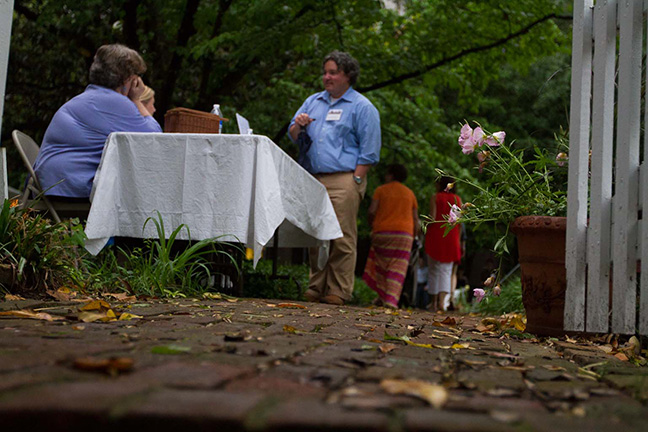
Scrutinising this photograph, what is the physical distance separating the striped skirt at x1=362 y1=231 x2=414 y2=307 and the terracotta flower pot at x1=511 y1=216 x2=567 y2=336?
3.59 metres

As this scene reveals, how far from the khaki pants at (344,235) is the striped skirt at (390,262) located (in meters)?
1.39

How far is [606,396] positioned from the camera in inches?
68.7

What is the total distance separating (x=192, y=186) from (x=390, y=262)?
10.5ft

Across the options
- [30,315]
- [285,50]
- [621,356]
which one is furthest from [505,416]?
[285,50]

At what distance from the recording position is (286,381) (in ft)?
5.28

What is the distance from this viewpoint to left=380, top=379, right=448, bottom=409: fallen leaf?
57.2 inches

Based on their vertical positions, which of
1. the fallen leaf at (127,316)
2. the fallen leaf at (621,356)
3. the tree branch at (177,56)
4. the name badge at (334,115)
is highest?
the tree branch at (177,56)

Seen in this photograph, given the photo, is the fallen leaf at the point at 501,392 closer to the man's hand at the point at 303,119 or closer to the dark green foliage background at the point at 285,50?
the man's hand at the point at 303,119

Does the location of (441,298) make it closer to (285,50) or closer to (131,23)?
(285,50)

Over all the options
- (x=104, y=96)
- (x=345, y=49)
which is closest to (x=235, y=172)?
(x=104, y=96)

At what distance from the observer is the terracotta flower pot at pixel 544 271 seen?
11.5ft

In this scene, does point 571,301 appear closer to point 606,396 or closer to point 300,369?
point 606,396

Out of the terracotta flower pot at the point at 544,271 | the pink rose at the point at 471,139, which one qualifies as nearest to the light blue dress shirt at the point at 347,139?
the pink rose at the point at 471,139

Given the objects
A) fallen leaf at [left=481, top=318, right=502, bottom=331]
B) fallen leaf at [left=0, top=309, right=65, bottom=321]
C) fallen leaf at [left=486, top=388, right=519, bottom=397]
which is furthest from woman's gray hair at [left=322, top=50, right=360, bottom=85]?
fallen leaf at [left=486, top=388, right=519, bottom=397]
